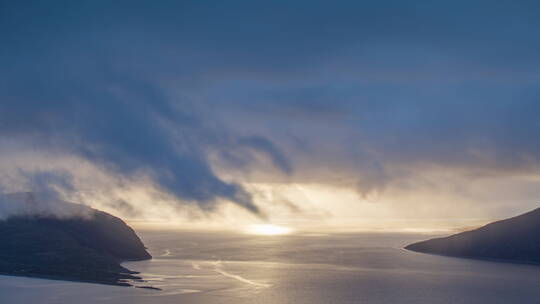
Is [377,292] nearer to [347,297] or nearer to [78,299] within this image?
[347,297]

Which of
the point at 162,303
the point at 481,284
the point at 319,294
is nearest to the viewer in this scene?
the point at 162,303

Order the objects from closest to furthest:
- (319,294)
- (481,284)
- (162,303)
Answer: (162,303), (319,294), (481,284)

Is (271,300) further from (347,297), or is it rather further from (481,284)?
(481,284)

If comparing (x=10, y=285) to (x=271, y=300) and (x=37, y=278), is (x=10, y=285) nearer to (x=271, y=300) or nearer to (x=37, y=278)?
(x=37, y=278)

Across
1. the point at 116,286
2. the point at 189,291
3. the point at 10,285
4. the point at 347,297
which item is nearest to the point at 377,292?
the point at 347,297

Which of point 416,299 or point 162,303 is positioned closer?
point 162,303

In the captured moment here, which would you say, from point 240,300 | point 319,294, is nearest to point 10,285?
point 240,300

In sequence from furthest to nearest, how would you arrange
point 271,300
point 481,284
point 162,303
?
1. point 481,284
2. point 271,300
3. point 162,303

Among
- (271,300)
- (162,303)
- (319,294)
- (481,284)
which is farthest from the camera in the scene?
(481,284)
